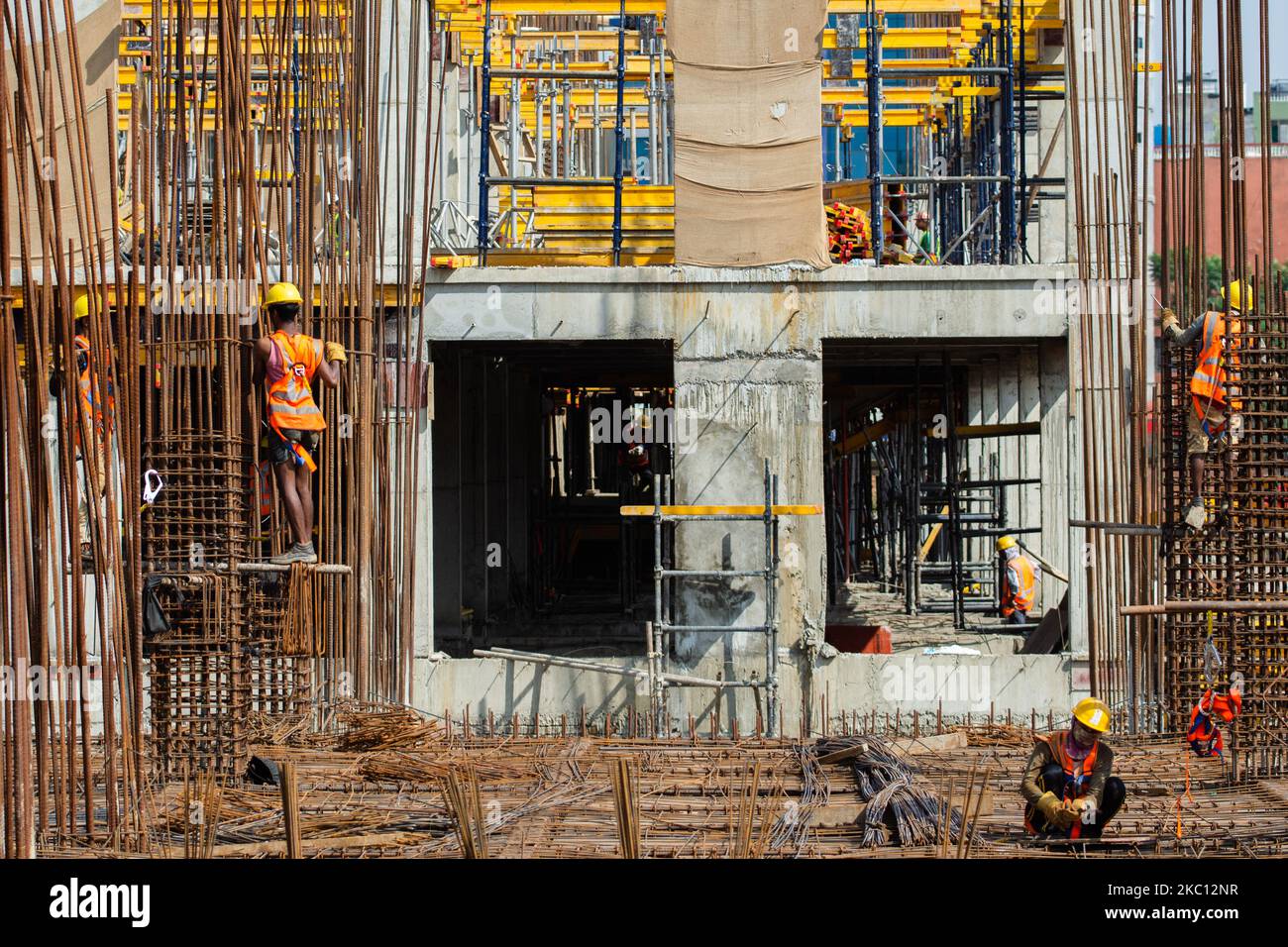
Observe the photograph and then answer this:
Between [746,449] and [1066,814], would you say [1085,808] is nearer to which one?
[1066,814]

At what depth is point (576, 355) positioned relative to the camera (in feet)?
69.0

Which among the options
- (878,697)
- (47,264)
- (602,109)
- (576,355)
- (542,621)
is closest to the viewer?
(47,264)

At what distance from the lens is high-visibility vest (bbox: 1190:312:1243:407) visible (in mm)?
10922

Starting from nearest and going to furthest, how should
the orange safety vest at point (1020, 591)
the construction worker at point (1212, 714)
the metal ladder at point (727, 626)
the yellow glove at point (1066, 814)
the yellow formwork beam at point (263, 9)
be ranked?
the yellow glove at point (1066, 814) → the construction worker at point (1212, 714) → the yellow formwork beam at point (263, 9) → the metal ladder at point (727, 626) → the orange safety vest at point (1020, 591)

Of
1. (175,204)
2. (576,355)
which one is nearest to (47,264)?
(175,204)

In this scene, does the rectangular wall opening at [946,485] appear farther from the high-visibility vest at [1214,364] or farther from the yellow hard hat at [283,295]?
the yellow hard hat at [283,295]

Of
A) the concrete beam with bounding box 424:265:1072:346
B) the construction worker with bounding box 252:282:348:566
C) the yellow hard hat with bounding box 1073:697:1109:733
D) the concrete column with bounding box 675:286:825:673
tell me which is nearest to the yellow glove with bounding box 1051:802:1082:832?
the yellow hard hat with bounding box 1073:697:1109:733

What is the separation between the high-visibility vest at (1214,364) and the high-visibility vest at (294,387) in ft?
18.7

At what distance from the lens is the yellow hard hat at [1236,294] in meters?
10.6

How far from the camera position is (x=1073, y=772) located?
30.7 ft

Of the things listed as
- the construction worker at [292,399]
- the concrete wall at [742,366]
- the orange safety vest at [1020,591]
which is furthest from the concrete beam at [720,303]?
the orange safety vest at [1020,591]

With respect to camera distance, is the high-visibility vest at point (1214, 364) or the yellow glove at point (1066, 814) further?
the high-visibility vest at point (1214, 364)
